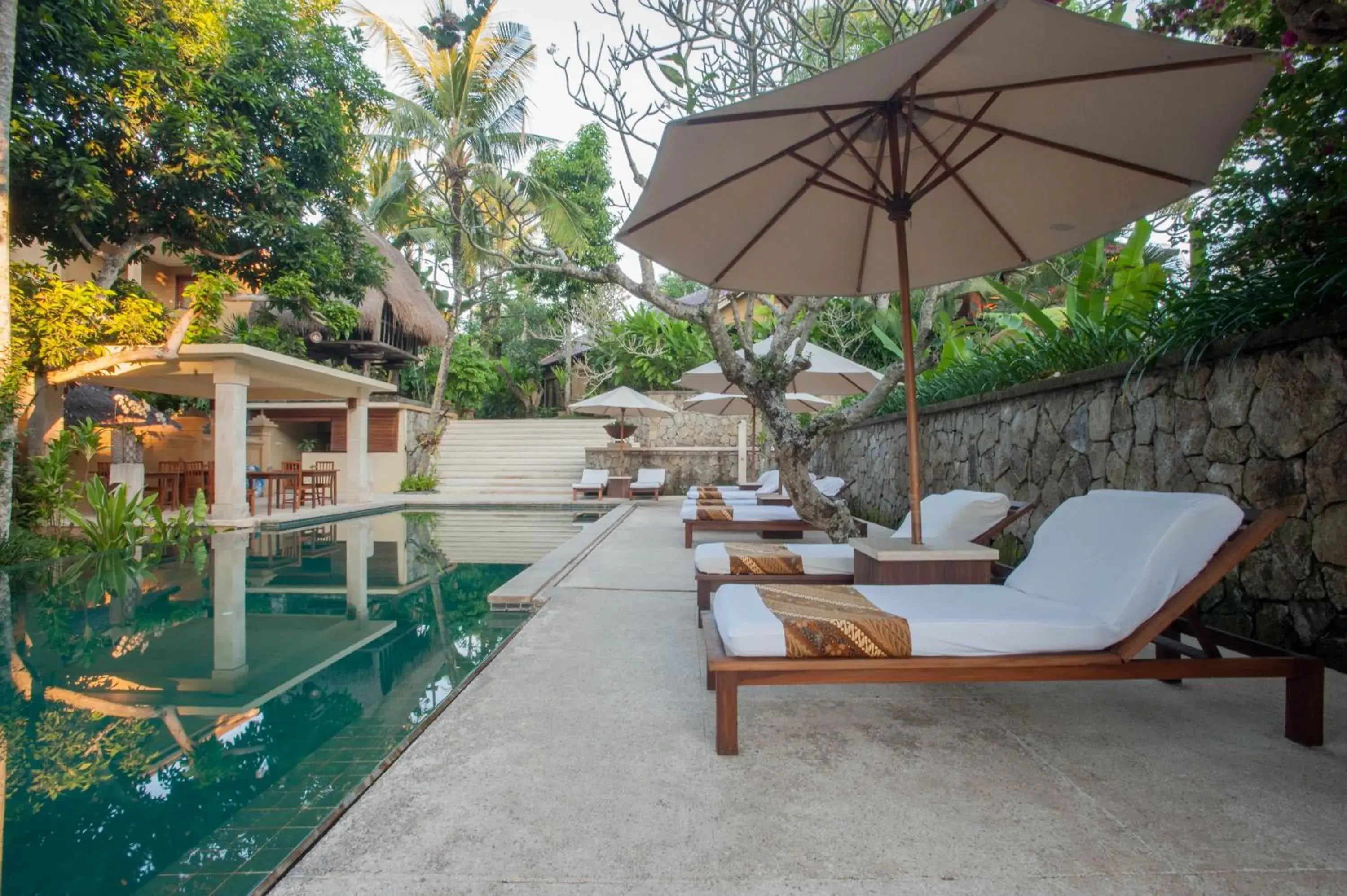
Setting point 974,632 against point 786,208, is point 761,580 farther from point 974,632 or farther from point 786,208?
point 786,208

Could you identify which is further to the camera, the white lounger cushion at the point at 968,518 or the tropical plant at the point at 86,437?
the tropical plant at the point at 86,437

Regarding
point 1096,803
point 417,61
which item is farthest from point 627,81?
point 417,61

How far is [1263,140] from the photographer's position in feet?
15.5

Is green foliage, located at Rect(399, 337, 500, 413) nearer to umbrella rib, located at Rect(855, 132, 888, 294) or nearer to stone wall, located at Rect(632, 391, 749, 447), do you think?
stone wall, located at Rect(632, 391, 749, 447)

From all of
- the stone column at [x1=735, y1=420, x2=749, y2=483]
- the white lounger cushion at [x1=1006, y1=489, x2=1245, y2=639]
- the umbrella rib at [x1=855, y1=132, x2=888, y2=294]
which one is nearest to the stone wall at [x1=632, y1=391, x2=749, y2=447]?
the stone column at [x1=735, y1=420, x2=749, y2=483]

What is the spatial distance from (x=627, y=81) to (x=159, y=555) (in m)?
7.13

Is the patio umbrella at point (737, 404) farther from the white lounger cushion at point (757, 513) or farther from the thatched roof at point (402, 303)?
the thatched roof at point (402, 303)

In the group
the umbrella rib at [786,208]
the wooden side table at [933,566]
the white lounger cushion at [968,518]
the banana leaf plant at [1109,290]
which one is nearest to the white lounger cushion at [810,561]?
the white lounger cushion at [968,518]

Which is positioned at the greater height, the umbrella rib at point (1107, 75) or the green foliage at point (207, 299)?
the green foliage at point (207, 299)

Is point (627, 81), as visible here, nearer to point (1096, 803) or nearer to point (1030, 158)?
point (1030, 158)

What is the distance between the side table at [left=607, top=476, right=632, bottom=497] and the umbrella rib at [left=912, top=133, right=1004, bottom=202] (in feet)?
39.3

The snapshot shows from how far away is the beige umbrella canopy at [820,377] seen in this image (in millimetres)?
8109

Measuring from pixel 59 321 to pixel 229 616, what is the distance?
5468 mm

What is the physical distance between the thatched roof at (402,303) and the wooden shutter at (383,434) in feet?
6.93
